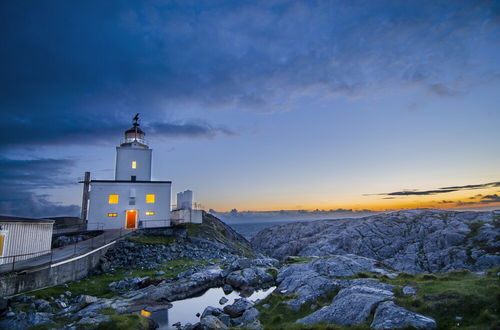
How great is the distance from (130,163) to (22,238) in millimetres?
24075

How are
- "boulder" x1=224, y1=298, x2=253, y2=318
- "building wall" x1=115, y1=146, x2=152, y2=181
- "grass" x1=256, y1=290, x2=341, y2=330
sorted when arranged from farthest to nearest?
"building wall" x1=115, y1=146, x2=152, y2=181 → "boulder" x1=224, y1=298, x2=253, y2=318 → "grass" x1=256, y1=290, x2=341, y2=330

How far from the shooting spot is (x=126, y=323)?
593 inches

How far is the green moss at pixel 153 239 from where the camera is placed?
37.5 metres

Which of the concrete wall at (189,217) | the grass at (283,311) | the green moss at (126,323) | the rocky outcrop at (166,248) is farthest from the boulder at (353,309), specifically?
the concrete wall at (189,217)

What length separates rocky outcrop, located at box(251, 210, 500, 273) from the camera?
5197cm

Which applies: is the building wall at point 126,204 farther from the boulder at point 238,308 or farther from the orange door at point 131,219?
the boulder at point 238,308

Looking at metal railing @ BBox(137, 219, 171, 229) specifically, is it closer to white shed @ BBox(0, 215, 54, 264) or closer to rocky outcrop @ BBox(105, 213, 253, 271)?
rocky outcrop @ BBox(105, 213, 253, 271)

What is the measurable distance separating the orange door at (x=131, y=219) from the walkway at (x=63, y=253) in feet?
10.4

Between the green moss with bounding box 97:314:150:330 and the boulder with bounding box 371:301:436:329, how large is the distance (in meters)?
12.4

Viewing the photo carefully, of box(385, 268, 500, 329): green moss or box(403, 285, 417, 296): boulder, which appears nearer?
box(385, 268, 500, 329): green moss

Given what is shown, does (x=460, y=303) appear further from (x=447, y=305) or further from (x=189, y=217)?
(x=189, y=217)

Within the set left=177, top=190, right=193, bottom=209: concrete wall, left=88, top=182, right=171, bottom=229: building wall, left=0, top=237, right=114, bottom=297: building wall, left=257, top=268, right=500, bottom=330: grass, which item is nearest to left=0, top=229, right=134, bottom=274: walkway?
left=0, top=237, right=114, bottom=297: building wall

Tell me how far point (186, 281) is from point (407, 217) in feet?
225

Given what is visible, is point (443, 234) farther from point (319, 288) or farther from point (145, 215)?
Answer: point (145, 215)
